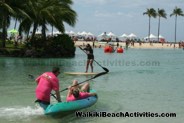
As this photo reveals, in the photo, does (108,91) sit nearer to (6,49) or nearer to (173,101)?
(173,101)

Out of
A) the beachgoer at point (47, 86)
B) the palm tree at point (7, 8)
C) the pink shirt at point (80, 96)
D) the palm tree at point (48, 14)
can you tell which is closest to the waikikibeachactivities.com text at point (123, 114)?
the pink shirt at point (80, 96)

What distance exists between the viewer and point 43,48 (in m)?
43.9

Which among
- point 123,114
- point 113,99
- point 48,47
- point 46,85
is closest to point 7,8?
point 48,47

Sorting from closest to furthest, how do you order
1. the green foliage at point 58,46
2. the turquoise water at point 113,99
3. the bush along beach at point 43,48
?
the turquoise water at point 113,99 → the bush along beach at point 43,48 → the green foliage at point 58,46

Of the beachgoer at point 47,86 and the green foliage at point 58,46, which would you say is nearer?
the beachgoer at point 47,86

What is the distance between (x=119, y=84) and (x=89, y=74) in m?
3.61

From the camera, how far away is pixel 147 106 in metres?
14.2

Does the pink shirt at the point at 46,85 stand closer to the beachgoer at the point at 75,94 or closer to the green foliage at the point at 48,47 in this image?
the beachgoer at the point at 75,94

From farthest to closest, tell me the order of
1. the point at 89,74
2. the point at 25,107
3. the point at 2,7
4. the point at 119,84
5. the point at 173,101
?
the point at 2,7 → the point at 89,74 → the point at 119,84 → the point at 173,101 → the point at 25,107

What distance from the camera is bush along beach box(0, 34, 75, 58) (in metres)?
43.3

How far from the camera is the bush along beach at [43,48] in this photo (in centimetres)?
4331

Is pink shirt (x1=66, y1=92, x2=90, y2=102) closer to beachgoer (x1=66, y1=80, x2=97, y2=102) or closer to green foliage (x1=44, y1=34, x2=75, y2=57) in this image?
beachgoer (x1=66, y1=80, x2=97, y2=102)

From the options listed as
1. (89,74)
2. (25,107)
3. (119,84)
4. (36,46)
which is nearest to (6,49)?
(36,46)

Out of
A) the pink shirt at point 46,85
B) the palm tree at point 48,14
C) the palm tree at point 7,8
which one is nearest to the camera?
the pink shirt at point 46,85
